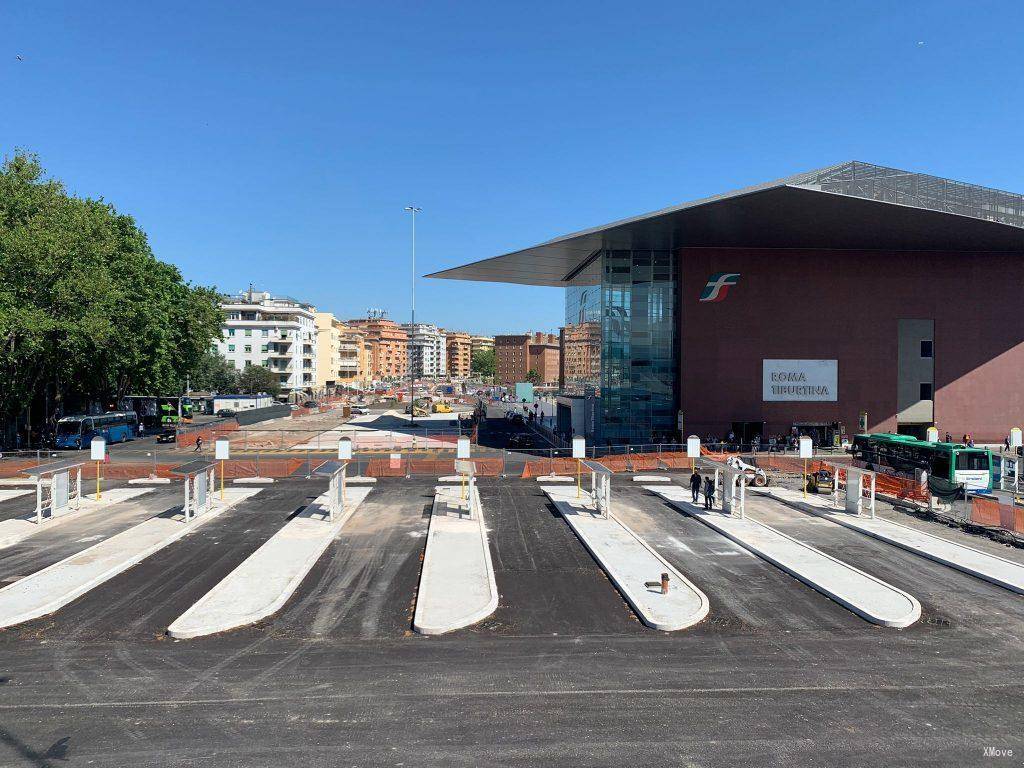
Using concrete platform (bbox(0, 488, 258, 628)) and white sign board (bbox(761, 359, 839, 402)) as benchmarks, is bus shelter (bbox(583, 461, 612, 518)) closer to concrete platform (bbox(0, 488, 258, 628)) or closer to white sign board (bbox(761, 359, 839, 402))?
concrete platform (bbox(0, 488, 258, 628))

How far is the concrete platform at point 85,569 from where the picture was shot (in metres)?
13.3

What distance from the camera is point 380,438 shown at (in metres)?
52.3

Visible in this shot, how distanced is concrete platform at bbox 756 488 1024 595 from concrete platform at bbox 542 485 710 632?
7.54m

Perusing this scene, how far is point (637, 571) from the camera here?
1608cm

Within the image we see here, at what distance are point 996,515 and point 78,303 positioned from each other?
4570cm

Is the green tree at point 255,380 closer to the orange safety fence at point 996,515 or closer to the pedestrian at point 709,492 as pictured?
the pedestrian at point 709,492

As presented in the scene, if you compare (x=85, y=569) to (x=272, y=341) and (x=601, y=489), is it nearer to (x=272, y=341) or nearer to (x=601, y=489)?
(x=601, y=489)

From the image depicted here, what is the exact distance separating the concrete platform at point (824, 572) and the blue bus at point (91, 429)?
138ft

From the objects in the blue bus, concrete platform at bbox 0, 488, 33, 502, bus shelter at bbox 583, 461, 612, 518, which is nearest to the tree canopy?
the blue bus

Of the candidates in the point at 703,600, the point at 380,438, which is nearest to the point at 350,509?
the point at 703,600

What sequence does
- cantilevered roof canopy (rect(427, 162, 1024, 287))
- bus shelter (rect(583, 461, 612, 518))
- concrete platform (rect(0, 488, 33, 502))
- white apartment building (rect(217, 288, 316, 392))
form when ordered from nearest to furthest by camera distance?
1. bus shelter (rect(583, 461, 612, 518))
2. concrete platform (rect(0, 488, 33, 502))
3. cantilevered roof canopy (rect(427, 162, 1024, 287))
4. white apartment building (rect(217, 288, 316, 392))

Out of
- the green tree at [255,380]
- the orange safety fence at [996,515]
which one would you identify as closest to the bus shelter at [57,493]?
the orange safety fence at [996,515]

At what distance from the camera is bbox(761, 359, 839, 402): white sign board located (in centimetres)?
4509

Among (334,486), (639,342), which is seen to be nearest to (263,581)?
(334,486)
